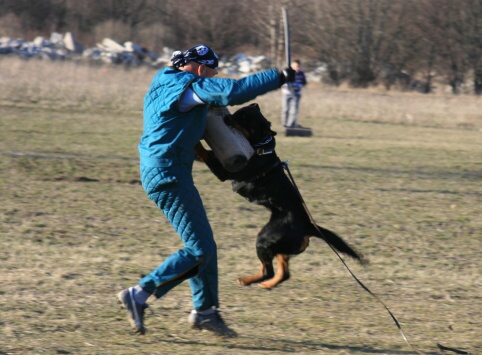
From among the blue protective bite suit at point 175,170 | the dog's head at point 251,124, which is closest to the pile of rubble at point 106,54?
the dog's head at point 251,124

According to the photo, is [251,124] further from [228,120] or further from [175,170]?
[175,170]

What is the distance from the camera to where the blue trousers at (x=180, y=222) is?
14.0 ft

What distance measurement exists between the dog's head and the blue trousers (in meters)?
0.55

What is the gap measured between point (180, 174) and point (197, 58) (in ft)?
2.21

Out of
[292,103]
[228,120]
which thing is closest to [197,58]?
[228,120]

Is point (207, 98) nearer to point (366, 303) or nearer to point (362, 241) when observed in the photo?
point (366, 303)

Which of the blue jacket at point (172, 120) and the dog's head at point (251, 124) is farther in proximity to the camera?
the dog's head at point (251, 124)

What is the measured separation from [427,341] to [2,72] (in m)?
21.4

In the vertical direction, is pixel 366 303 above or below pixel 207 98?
below

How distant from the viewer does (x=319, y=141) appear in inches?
612

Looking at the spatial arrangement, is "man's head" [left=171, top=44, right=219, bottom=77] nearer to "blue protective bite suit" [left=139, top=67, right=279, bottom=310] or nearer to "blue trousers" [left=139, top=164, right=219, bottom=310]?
"blue protective bite suit" [left=139, top=67, right=279, bottom=310]

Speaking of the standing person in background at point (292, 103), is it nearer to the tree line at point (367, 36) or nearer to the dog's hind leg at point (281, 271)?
the dog's hind leg at point (281, 271)

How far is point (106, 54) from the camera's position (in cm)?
3675

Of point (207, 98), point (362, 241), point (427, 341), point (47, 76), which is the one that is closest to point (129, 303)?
point (207, 98)
